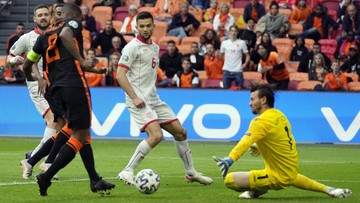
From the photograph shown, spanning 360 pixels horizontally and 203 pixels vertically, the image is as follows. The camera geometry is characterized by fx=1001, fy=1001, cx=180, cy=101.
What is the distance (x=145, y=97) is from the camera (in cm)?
1270

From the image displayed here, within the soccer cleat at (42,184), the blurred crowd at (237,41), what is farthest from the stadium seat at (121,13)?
the soccer cleat at (42,184)

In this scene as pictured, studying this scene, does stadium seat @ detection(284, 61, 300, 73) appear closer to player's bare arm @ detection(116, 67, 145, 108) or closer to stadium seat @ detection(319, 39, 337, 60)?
stadium seat @ detection(319, 39, 337, 60)

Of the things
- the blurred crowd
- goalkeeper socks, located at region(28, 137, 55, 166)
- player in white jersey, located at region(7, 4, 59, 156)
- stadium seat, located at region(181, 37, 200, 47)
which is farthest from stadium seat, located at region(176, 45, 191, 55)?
goalkeeper socks, located at region(28, 137, 55, 166)

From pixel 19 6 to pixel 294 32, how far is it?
29.2 feet

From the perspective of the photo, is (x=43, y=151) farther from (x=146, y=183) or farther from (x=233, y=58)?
(x=233, y=58)

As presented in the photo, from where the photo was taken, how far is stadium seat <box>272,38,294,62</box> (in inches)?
1017

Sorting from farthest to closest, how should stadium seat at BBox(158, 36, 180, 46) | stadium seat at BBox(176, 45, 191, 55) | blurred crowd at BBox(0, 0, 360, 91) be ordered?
stadium seat at BBox(158, 36, 180, 46) → stadium seat at BBox(176, 45, 191, 55) → blurred crowd at BBox(0, 0, 360, 91)

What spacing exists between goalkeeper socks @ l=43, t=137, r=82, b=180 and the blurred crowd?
11.7m

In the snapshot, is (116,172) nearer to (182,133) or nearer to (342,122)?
(182,133)

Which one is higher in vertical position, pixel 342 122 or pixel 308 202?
pixel 308 202

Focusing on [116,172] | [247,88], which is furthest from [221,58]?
[116,172]

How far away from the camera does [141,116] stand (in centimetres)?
1256

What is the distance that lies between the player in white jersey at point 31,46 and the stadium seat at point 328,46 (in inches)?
492

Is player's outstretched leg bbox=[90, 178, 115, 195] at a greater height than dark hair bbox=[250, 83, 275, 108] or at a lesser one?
lesser
